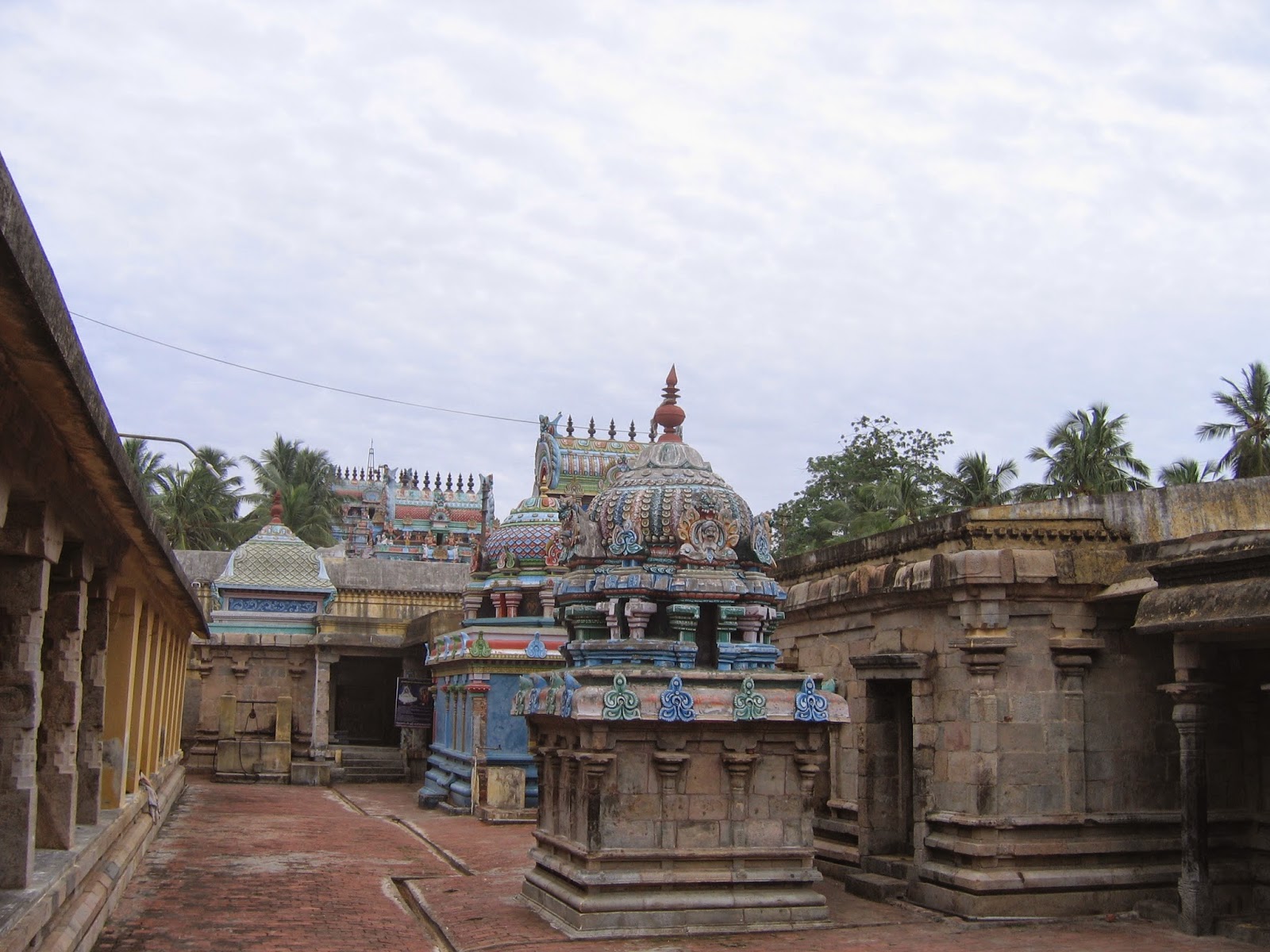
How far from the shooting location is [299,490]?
48.9 metres

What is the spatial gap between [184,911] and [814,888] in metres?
6.18

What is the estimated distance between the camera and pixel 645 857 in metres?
10.9

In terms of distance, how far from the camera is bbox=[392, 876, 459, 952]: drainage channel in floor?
1070 cm

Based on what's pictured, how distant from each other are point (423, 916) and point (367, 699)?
24.1 m

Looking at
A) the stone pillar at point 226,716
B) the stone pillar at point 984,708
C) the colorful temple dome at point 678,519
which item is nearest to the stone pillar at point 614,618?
the colorful temple dome at point 678,519

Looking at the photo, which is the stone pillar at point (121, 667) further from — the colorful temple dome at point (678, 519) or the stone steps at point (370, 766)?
the stone steps at point (370, 766)

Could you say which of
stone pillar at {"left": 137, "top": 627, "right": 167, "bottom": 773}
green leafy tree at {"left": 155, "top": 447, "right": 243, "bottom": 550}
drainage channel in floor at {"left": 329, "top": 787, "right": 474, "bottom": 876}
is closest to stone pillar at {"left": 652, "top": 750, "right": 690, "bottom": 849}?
drainage channel in floor at {"left": 329, "top": 787, "right": 474, "bottom": 876}

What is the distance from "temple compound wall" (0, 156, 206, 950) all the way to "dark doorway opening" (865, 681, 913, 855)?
7399 mm

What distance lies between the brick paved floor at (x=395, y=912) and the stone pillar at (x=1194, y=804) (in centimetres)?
26

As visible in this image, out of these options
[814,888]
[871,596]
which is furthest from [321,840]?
[871,596]

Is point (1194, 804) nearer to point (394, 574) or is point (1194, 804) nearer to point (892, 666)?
point (892, 666)

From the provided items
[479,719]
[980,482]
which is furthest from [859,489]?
[479,719]

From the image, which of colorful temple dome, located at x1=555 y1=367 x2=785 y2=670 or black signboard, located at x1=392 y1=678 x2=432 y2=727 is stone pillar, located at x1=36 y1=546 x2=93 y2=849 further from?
black signboard, located at x1=392 y1=678 x2=432 y2=727

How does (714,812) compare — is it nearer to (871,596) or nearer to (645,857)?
(645,857)
